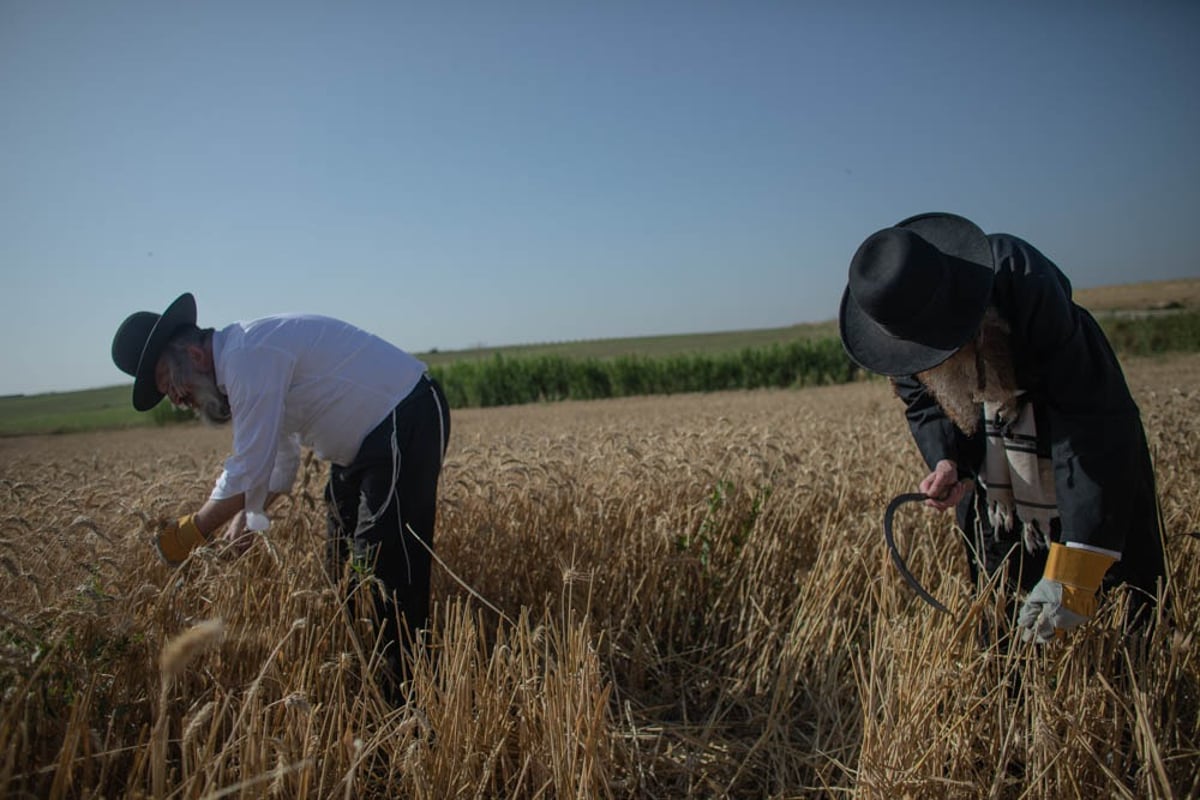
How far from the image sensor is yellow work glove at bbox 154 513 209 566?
2691 millimetres

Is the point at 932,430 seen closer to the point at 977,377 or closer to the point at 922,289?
the point at 977,377

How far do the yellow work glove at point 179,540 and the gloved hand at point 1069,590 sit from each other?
300 cm

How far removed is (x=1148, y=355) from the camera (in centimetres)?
3181

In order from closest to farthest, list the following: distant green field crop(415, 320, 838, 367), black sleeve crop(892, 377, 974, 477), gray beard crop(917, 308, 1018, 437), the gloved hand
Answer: the gloved hand → gray beard crop(917, 308, 1018, 437) → black sleeve crop(892, 377, 974, 477) → distant green field crop(415, 320, 838, 367)

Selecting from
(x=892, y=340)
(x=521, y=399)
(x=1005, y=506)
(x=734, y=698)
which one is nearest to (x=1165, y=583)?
(x=1005, y=506)

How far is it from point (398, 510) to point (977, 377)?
2.38 m

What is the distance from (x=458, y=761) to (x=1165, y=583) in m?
2.62

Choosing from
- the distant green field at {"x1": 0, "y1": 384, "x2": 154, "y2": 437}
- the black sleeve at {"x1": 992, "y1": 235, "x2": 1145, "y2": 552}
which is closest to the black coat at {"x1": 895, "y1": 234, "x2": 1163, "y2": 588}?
the black sleeve at {"x1": 992, "y1": 235, "x2": 1145, "y2": 552}

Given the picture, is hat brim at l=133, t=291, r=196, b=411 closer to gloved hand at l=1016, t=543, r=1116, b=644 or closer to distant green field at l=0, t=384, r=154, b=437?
gloved hand at l=1016, t=543, r=1116, b=644

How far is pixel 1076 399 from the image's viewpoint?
2023mm

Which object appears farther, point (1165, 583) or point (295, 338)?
point (295, 338)

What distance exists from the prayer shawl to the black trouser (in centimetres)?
229

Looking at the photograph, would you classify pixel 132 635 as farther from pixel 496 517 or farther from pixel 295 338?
pixel 496 517

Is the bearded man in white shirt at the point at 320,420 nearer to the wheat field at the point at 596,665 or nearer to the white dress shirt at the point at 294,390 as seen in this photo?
the white dress shirt at the point at 294,390
